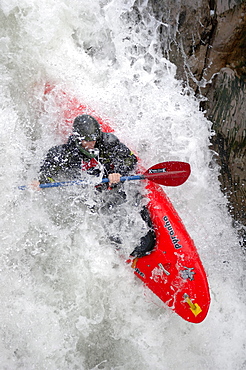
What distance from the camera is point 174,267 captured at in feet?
11.5

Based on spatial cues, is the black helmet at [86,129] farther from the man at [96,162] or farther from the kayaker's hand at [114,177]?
the kayaker's hand at [114,177]

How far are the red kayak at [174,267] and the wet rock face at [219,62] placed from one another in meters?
1.11

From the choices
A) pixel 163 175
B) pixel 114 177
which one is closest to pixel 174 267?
pixel 163 175

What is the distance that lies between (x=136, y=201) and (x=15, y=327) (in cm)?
206

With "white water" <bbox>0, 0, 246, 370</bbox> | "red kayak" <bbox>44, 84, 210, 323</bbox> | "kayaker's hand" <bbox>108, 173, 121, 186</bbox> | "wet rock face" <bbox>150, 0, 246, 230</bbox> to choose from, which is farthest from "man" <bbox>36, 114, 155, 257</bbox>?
"wet rock face" <bbox>150, 0, 246, 230</bbox>

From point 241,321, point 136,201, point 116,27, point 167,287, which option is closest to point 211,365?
point 241,321

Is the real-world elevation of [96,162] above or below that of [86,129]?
below

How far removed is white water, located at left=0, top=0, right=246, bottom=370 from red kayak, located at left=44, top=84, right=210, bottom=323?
0.40 meters

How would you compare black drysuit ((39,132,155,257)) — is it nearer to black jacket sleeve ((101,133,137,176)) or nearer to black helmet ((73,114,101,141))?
black jacket sleeve ((101,133,137,176))

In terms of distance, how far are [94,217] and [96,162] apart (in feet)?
2.60

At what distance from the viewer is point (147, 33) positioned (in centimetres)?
417

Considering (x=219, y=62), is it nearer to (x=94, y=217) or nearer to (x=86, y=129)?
(x=86, y=129)

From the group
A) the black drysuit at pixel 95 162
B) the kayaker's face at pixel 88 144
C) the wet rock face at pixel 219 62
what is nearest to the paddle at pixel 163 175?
the black drysuit at pixel 95 162

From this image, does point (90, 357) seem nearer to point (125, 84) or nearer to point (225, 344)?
point (225, 344)
